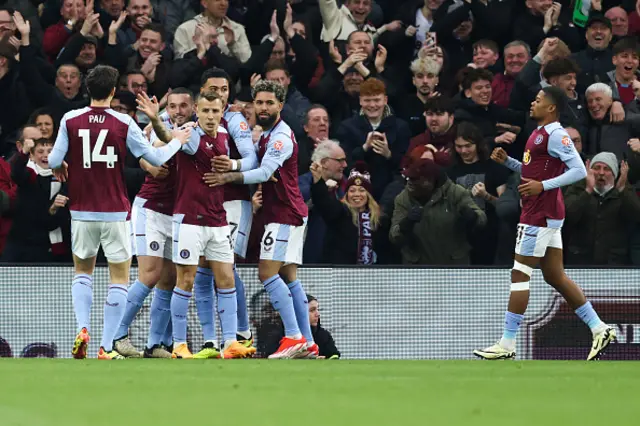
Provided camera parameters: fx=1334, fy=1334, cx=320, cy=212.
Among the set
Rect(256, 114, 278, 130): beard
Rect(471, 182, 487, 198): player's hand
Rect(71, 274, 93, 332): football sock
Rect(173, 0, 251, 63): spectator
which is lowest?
Rect(71, 274, 93, 332): football sock

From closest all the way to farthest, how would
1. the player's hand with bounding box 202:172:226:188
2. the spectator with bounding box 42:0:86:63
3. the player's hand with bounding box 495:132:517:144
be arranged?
the player's hand with bounding box 202:172:226:188
the player's hand with bounding box 495:132:517:144
the spectator with bounding box 42:0:86:63

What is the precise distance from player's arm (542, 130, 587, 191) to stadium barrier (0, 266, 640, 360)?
2.05 m

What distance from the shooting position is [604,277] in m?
14.0

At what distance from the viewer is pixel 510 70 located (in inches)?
655

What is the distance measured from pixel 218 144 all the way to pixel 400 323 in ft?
11.0

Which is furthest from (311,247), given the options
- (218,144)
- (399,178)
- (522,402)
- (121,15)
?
(522,402)

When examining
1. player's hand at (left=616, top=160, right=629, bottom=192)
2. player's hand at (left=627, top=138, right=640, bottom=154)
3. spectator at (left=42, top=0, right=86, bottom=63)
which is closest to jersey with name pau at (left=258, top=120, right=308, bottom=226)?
player's hand at (left=616, top=160, right=629, bottom=192)

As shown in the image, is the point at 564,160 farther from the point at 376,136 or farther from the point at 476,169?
the point at 376,136

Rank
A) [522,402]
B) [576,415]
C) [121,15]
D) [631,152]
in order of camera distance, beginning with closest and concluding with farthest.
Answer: [576,415], [522,402], [631,152], [121,15]

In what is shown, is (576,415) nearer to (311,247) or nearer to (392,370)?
(392,370)

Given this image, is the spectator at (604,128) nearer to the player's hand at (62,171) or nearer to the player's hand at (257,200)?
the player's hand at (257,200)

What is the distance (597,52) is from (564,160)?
191 inches

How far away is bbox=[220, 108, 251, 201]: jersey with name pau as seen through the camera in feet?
41.2

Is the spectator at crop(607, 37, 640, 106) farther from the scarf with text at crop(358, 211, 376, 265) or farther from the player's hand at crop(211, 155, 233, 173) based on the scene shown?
the player's hand at crop(211, 155, 233, 173)
